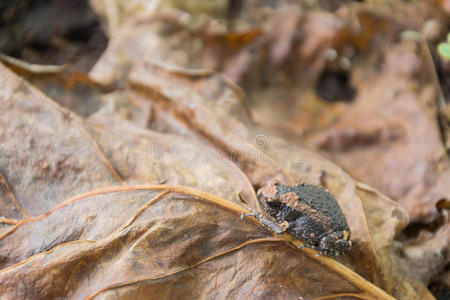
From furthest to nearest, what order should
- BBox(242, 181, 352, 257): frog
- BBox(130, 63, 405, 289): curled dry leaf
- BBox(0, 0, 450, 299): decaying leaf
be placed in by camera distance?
BBox(130, 63, 405, 289): curled dry leaf → BBox(242, 181, 352, 257): frog → BBox(0, 0, 450, 299): decaying leaf

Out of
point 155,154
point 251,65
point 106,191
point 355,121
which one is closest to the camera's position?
point 106,191

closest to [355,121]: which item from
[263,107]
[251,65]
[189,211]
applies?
[263,107]

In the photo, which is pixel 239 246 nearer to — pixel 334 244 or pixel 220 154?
pixel 334 244

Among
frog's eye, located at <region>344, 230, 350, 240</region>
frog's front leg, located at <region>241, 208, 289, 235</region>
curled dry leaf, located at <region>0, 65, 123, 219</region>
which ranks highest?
curled dry leaf, located at <region>0, 65, 123, 219</region>

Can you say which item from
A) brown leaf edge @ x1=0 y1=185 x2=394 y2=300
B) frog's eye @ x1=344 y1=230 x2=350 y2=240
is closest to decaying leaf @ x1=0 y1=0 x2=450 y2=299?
brown leaf edge @ x1=0 y1=185 x2=394 y2=300

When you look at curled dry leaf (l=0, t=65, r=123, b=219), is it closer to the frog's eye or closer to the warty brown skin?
the warty brown skin

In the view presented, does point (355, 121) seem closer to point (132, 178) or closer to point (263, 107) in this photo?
point (263, 107)

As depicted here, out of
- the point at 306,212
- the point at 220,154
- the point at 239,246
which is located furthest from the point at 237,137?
the point at 239,246

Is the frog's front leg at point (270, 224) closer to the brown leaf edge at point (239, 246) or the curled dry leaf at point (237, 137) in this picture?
the brown leaf edge at point (239, 246)
